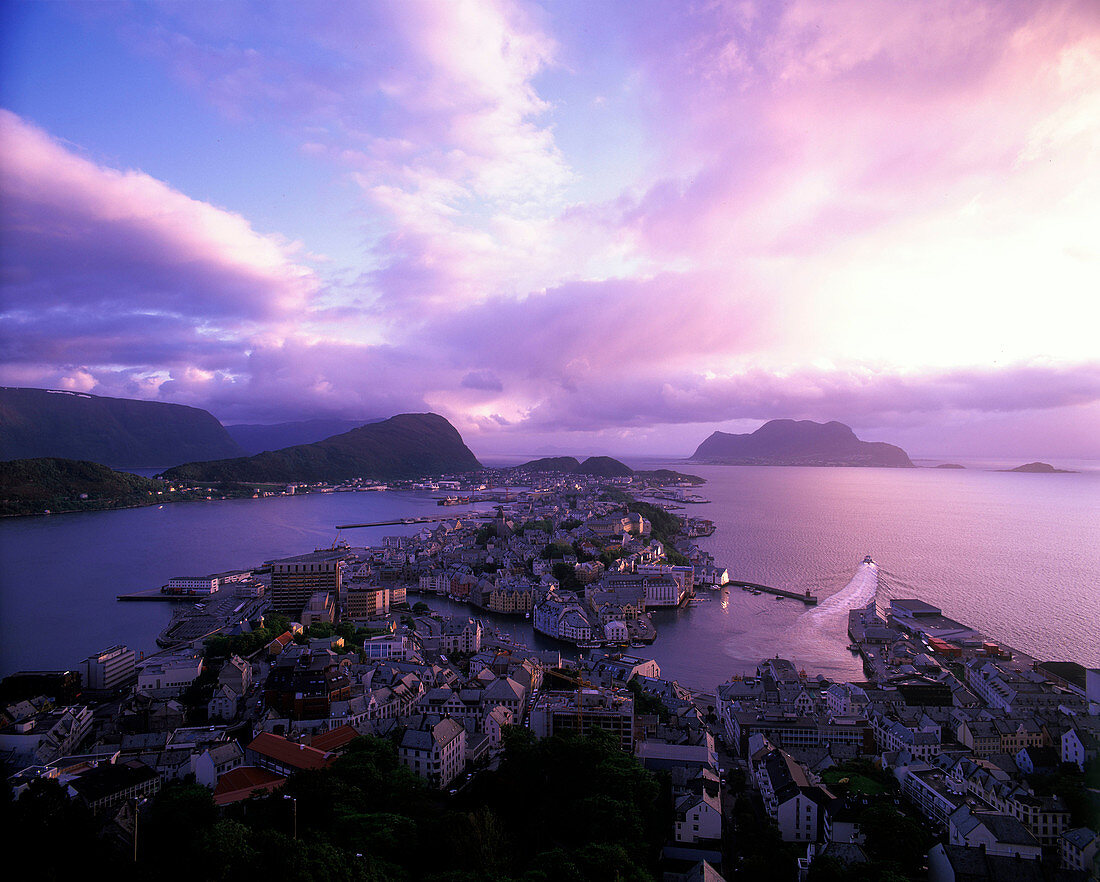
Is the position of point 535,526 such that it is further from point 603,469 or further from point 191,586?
point 603,469

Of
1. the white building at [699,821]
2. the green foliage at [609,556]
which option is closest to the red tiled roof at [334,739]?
the white building at [699,821]

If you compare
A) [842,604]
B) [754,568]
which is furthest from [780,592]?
[754,568]

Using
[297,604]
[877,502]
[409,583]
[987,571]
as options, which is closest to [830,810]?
[297,604]

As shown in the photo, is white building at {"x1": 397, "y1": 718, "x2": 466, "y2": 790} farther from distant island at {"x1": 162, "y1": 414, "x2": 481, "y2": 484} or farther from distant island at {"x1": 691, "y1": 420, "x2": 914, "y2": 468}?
distant island at {"x1": 691, "y1": 420, "x2": 914, "y2": 468}

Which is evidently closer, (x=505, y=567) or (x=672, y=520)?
(x=505, y=567)

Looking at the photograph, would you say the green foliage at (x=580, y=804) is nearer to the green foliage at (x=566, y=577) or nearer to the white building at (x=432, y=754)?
the white building at (x=432, y=754)

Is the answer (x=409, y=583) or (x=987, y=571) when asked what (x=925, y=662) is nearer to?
(x=987, y=571)
